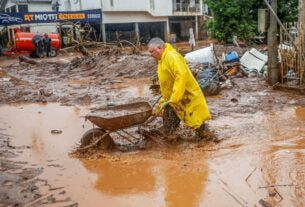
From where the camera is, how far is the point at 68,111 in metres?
10.2

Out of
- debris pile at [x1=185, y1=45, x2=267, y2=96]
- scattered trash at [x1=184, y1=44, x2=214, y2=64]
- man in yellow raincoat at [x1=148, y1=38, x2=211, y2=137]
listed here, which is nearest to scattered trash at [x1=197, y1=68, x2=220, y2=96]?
debris pile at [x1=185, y1=45, x2=267, y2=96]

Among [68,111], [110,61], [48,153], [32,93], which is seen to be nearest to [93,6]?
[110,61]

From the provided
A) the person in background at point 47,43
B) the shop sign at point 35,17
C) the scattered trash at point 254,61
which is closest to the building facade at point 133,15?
the shop sign at point 35,17

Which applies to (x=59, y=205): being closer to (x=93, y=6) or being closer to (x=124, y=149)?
(x=124, y=149)

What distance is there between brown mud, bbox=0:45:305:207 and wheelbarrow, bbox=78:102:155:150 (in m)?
0.21

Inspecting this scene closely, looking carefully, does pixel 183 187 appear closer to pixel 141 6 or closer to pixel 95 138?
pixel 95 138

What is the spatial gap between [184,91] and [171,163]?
108 cm

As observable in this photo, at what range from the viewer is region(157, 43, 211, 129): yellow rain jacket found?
593 centimetres

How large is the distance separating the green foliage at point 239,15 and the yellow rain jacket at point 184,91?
61.4 feet

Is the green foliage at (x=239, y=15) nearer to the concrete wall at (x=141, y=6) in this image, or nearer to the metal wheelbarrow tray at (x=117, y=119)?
the concrete wall at (x=141, y=6)

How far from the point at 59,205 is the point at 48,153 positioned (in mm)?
2241

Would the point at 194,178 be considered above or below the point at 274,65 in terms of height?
below

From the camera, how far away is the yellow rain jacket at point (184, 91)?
19.5 ft

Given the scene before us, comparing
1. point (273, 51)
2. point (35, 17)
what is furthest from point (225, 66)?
point (35, 17)
